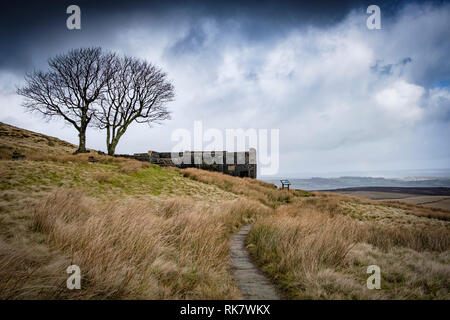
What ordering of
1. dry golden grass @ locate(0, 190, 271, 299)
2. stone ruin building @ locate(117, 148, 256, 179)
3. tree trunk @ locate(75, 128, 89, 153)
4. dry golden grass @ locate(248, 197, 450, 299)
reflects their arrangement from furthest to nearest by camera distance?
stone ruin building @ locate(117, 148, 256, 179) < tree trunk @ locate(75, 128, 89, 153) < dry golden grass @ locate(248, 197, 450, 299) < dry golden grass @ locate(0, 190, 271, 299)

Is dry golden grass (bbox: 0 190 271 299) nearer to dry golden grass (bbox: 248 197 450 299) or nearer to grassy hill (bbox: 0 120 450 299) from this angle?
grassy hill (bbox: 0 120 450 299)

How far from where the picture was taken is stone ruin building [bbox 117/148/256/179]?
25.0 metres

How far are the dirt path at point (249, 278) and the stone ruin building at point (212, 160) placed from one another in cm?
2072

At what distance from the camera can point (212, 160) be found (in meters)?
26.1

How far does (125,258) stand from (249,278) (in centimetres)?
227

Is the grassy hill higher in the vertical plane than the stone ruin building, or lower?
lower

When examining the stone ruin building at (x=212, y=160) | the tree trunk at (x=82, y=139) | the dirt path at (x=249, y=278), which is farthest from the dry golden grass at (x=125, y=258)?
the stone ruin building at (x=212, y=160)

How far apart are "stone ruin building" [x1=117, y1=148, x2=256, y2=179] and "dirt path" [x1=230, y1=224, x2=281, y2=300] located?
68.0 feet

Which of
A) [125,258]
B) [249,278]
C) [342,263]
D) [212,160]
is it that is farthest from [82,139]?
[342,263]

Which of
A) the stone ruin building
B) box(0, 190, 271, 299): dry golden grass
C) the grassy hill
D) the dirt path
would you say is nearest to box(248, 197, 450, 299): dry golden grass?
the grassy hill

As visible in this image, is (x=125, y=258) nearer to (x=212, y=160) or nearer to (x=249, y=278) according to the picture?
(x=249, y=278)

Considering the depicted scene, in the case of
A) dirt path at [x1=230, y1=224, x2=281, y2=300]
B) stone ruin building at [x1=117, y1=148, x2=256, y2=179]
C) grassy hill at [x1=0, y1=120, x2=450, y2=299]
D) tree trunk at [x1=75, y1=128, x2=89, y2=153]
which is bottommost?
dirt path at [x1=230, y1=224, x2=281, y2=300]

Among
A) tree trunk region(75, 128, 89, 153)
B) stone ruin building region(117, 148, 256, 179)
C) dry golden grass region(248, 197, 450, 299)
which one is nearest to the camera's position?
dry golden grass region(248, 197, 450, 299)

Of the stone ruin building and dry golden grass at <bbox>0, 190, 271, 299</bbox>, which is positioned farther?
the stone ruin building
